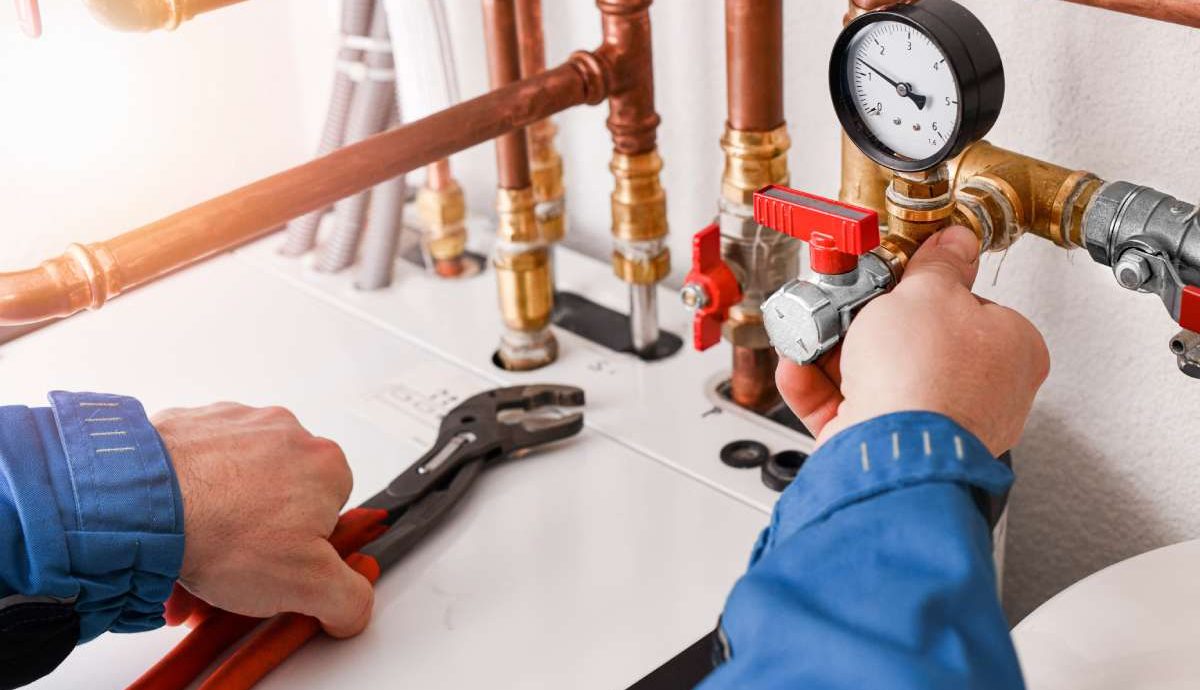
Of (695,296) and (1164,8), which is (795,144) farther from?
(1164,8)

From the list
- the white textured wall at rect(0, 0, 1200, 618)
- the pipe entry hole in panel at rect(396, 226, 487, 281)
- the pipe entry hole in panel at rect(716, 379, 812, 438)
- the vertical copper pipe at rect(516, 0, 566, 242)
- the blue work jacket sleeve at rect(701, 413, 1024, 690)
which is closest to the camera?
the blue work jacket sleeve at rect(701, 413, 1024, 690)

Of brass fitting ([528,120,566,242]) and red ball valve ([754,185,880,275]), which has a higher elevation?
red ball valve ([754,185,880,275])

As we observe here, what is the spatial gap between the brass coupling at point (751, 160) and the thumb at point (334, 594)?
343 mm

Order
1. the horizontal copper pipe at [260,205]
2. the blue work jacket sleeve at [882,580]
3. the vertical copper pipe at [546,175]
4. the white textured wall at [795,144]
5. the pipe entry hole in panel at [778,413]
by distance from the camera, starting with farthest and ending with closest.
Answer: the vertical copper pipe at [546,175] → the pipe entry hole in panel at [778,413] → the white textured wall at [795,144] → the horizontal copper pipe at [260,205] → the blue work jacket sleeve at [882,580]

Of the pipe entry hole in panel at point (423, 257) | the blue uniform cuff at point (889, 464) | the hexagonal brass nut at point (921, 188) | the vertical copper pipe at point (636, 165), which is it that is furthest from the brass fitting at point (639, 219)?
the blue uniform cuff at point (889, 464)

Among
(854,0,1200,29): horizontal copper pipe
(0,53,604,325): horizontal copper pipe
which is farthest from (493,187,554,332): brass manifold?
(854,0,1200,29): horizontal copper pipe

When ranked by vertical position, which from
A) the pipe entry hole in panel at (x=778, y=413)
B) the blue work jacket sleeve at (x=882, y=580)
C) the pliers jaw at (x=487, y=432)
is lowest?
the pipe entry hole in panel at (x=778, y=413)

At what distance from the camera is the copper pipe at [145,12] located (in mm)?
665

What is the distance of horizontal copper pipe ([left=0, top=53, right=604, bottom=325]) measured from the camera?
656 mm

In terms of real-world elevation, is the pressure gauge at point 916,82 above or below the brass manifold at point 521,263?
above

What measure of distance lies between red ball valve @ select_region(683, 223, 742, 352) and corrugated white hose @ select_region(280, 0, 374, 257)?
40cm

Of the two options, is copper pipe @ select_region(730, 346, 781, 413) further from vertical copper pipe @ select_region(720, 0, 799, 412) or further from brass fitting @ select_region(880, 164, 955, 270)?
brass fitting @ select_region(880, 164, 955, 270)

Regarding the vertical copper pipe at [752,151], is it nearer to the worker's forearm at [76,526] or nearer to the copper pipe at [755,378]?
the copper pipe at [755,378]

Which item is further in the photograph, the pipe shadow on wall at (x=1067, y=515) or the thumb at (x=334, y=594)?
the pipe shadow on wall at (x=1067, y=515)
